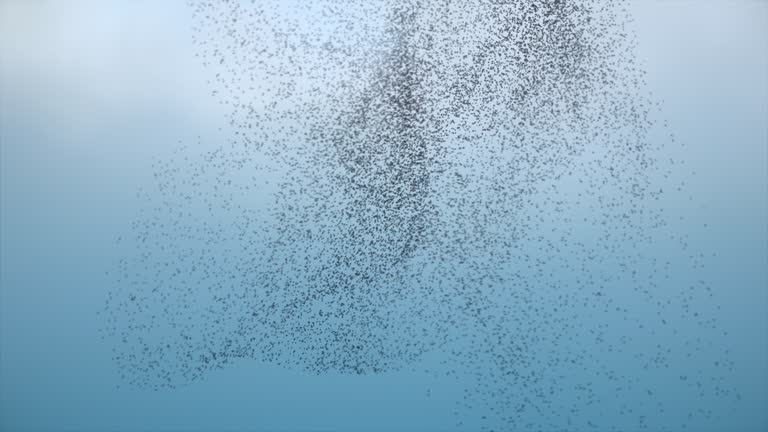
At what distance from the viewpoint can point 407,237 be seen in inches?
95.4

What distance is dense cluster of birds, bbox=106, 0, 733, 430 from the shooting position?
240 cm

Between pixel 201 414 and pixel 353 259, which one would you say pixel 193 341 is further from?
pixel 353 259

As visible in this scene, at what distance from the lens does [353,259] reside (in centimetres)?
243

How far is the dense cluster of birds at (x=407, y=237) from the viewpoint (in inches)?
94.5

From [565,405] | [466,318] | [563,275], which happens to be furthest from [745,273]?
[466,318]

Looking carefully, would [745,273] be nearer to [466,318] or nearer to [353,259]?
[466,318]

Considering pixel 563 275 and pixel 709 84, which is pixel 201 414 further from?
pixel 709 84

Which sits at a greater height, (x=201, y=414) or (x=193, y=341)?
(x=193, y=341)

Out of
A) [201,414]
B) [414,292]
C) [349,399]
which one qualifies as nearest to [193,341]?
[201,414]

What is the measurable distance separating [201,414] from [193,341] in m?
0.28

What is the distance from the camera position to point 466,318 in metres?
2.40

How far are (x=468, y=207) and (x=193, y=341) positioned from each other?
3.89 feet

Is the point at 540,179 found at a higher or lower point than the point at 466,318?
higher

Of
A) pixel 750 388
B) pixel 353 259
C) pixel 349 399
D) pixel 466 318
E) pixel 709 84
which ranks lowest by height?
pixel 750 388
